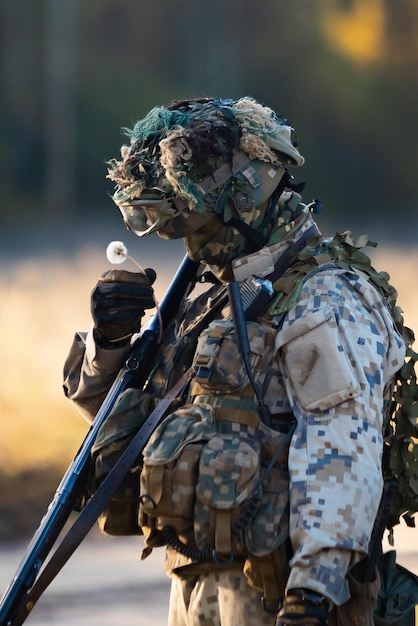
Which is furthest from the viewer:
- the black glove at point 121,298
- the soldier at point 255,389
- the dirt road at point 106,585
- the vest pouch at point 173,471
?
the dirt road at point 106,585

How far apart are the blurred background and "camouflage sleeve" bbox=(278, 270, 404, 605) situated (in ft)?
23.9

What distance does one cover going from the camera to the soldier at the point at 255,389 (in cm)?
374

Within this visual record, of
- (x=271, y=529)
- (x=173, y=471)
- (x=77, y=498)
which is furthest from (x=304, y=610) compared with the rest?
(x=77, y=498)

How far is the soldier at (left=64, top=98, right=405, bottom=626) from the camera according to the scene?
12.3ft

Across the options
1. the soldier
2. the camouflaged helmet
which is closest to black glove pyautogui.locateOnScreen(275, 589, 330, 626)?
the soldier

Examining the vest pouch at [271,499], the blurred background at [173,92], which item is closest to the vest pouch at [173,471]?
the vest pouch at [271,499]

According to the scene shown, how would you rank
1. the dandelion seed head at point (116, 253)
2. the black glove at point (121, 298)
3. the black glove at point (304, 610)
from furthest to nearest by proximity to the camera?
the dandelion seed head at point (116, 253) → the black glove at point (121, 298) → the black glove at point (304, 610)

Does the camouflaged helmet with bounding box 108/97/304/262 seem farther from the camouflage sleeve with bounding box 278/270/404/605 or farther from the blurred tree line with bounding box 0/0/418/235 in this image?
the blurred tree line with bounding box 0/0/418/235

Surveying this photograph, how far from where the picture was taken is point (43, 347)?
10328 millimetres

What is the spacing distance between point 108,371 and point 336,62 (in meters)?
7.48

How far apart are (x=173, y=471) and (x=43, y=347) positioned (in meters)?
6.52

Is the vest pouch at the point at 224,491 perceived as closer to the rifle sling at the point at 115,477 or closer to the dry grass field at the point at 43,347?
the rifle sling at the point at 115,477

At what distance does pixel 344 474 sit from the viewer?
372 cm

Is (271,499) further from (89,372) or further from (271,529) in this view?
(89,372)
